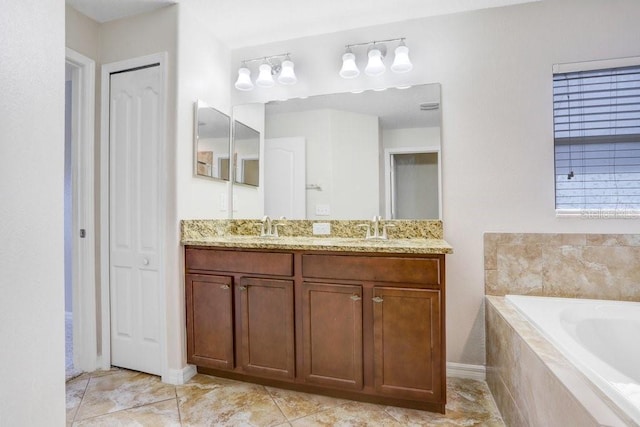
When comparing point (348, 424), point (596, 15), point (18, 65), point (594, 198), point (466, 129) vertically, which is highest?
point (596, 15)

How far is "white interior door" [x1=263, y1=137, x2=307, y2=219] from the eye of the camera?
247cm

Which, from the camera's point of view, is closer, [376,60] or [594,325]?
[594,325]

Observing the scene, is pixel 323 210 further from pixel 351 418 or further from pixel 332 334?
pixel 351 418

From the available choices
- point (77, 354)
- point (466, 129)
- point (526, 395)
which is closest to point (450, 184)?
point (466, 129)

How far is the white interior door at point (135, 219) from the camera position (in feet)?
7.07

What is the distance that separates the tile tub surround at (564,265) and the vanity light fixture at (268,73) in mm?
1757

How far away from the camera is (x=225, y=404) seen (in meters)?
1.86

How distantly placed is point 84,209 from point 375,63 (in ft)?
7.05

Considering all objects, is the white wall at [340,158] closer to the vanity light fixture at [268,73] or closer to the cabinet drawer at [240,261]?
the vanity light fixture at [268,73]

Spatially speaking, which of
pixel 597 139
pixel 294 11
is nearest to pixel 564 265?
pixel 597 139

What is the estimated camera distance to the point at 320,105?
96.6 inches

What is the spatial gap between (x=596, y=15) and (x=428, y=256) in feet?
5.77

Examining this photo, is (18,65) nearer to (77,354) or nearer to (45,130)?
(45,130)

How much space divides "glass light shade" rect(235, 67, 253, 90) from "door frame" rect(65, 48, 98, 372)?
0.95 meters
